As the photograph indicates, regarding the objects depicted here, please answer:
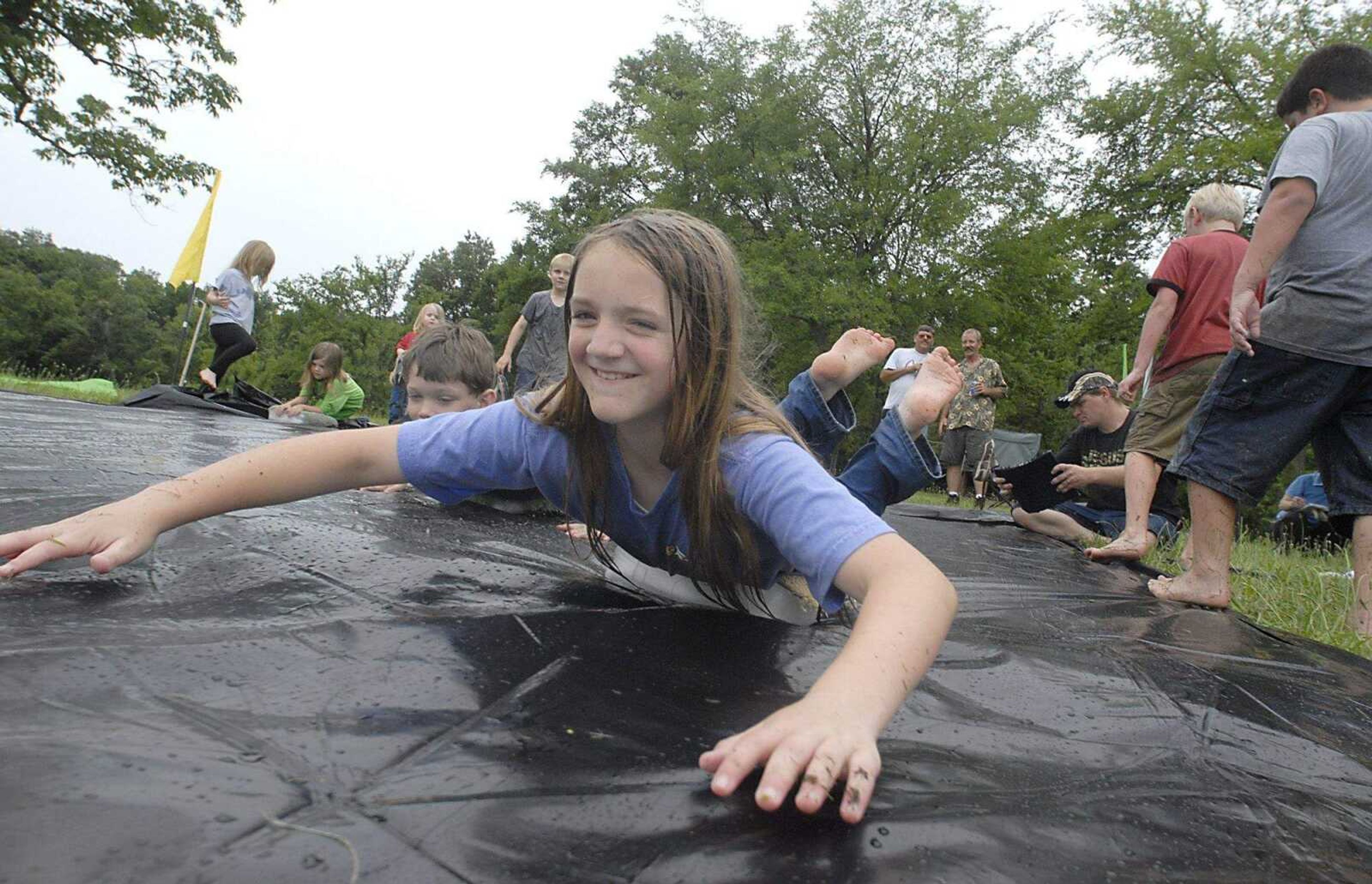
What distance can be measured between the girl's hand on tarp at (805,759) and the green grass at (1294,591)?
1898 mm

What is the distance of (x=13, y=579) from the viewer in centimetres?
129

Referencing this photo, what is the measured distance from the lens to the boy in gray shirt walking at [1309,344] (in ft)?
7.39

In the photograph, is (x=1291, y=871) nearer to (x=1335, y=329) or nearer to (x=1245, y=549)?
(x=1335, y=329)

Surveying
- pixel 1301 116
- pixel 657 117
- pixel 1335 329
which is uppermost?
pixel 657 117

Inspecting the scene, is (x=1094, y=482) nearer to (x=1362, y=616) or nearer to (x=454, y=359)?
(x=1362, y=616)

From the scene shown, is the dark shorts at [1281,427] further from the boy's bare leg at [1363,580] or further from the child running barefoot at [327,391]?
the child running barefoot at [327,391]

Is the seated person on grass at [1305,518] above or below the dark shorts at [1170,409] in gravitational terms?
below

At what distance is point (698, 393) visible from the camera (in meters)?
1.40

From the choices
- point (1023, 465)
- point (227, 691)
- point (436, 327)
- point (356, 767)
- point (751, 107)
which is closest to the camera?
point (356, 767)

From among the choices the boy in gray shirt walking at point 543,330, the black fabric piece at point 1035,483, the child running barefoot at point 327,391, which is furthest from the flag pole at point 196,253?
the black fabric piece at point 1035,483

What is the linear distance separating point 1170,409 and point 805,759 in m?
3.00

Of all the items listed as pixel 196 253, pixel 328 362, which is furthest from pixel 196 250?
pixel 328 362

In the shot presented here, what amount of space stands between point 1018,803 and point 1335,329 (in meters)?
2.01

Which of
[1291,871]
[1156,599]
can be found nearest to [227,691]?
[1291,871]
